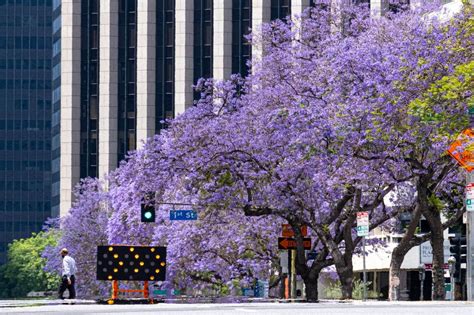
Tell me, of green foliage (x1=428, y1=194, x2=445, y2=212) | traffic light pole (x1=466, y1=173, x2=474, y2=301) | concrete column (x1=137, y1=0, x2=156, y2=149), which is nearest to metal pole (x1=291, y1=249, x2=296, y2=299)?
green foliage (x1=428, y1=194, x2=445, y2=212)

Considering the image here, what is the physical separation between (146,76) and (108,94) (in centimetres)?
390

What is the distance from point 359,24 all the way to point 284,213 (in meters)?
7.37

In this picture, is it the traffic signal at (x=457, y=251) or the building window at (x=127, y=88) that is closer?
the traffic signal at (x=457, y=251)

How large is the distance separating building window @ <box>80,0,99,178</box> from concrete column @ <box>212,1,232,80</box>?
11.7 m

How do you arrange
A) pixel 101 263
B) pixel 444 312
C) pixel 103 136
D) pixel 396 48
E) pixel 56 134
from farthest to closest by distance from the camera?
pixel 56 134 → pixel 103 136 → pixel 396 48 → pixel 101 263 → pixel 444 312

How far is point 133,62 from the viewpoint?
145750 millimetres

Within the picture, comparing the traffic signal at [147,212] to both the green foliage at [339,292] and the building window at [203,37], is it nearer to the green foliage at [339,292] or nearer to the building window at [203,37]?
the green foliage at [339,292]

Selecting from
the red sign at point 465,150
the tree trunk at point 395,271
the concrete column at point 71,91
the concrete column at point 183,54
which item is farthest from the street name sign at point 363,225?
the concrete column at point 71,91

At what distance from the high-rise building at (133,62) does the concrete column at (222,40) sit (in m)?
0.09

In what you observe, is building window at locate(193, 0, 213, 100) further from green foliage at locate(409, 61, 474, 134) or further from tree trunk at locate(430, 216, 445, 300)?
green foliage at locate(409, 61, 474, 134)

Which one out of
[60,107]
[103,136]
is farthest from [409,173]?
[60,107]

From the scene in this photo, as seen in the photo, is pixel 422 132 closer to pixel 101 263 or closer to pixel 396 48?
pixel 396 48

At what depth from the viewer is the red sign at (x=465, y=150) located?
3697 cm

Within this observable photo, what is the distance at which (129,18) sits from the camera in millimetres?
146625
